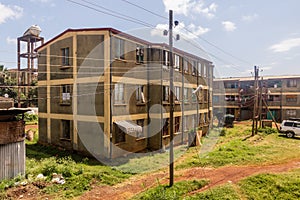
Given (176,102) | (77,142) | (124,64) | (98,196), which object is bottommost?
(98,196)

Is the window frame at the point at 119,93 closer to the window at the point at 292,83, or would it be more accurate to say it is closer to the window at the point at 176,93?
the window at the point at 176,93

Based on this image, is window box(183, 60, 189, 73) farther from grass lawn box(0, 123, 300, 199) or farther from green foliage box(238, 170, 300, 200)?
green foliage box(238, 170, 300, 200)

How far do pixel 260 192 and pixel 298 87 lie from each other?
38088mm

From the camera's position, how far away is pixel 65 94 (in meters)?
20.4

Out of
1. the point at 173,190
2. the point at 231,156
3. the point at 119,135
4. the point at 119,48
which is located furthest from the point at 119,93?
the point at 231,156

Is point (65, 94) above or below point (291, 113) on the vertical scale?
above

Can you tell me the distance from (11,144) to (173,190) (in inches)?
383

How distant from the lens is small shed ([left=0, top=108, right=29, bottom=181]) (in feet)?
42.8

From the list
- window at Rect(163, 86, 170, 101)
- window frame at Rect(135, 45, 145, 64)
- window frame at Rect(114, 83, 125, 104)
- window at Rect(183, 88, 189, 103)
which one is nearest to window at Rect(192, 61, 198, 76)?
window at Rect(183, 88, 189, 103)

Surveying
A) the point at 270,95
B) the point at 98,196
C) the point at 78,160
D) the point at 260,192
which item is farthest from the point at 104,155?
the point at 270,95

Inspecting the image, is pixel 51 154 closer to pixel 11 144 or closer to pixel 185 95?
pixel 11 144

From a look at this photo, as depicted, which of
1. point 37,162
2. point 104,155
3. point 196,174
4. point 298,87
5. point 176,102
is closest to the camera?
point 196,174

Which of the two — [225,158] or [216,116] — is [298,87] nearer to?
[216,116]

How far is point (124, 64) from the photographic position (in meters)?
18.9
